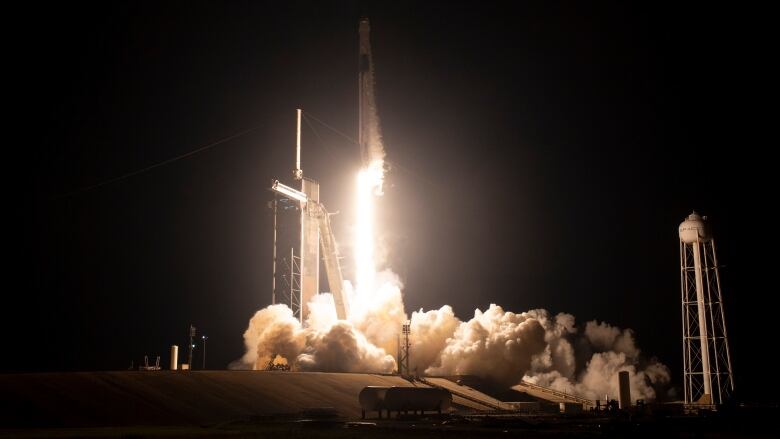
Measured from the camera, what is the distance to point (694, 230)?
185ft

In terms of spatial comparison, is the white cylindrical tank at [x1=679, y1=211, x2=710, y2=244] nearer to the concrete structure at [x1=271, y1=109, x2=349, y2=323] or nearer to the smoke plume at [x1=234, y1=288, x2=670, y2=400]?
the smoke plume at [x1=234, y1=288, x2=670, y2=400]

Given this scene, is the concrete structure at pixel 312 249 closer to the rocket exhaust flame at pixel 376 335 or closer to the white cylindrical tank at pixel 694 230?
the rocket exhaust flame at pixel 376 335

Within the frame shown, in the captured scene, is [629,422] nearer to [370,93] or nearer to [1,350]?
[370,93]

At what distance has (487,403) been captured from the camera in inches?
2320

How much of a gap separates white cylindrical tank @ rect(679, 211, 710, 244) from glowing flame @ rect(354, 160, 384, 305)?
77.6 feet

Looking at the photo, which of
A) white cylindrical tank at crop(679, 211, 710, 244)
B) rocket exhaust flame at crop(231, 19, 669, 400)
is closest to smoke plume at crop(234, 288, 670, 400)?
rocket exhaust flame at crop(231, 19, 669, 400)

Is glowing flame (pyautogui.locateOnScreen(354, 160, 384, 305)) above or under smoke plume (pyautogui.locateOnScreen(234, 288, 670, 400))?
above

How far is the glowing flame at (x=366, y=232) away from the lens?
66.2 m

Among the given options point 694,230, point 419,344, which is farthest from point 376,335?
point 694,230

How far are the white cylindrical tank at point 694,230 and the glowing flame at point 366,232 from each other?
77.6 feet

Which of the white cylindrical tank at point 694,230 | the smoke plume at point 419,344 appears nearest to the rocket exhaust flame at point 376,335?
the smoke plume at point 419,344

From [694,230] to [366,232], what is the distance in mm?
25722

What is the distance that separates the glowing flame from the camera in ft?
217

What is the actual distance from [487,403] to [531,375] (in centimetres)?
2210
